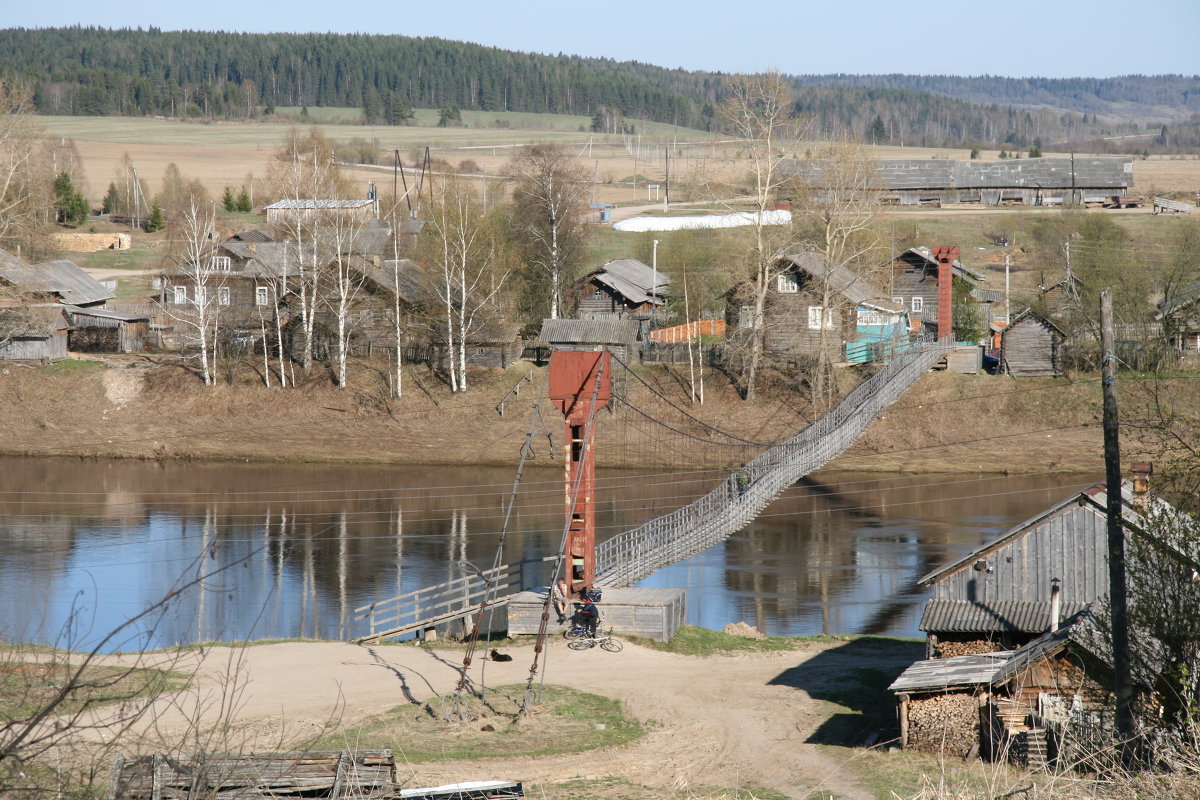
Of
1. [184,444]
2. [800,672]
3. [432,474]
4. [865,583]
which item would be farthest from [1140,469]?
[184,444]

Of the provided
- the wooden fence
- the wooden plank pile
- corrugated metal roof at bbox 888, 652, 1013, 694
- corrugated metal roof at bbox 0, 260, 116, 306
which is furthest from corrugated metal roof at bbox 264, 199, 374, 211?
the wooden plank pile

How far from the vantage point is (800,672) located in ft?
59.1

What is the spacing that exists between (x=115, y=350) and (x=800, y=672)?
3800 centimetres

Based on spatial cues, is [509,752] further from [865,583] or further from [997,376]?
[997,376]

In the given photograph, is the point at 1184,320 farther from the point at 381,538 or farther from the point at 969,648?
the point at 969,648

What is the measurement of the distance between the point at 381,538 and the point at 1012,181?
60.2 m

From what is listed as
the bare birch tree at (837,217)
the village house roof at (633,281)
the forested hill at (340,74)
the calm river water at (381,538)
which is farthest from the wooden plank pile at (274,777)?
the forested hill at (340,74)

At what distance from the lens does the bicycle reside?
1858 cm

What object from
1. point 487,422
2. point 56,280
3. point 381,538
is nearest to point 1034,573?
point 381,538

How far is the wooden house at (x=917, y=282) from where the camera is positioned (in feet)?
168

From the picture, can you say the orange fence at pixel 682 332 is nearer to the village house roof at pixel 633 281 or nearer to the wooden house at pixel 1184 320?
the village house roof at pixel 633 281

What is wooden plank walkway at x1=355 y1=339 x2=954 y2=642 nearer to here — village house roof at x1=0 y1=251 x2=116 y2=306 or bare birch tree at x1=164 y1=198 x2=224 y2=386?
bare birch tree at x1=164 y1=198 x2=224 y2=386

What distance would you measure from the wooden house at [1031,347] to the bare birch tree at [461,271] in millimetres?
17719

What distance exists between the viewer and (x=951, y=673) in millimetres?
15109
